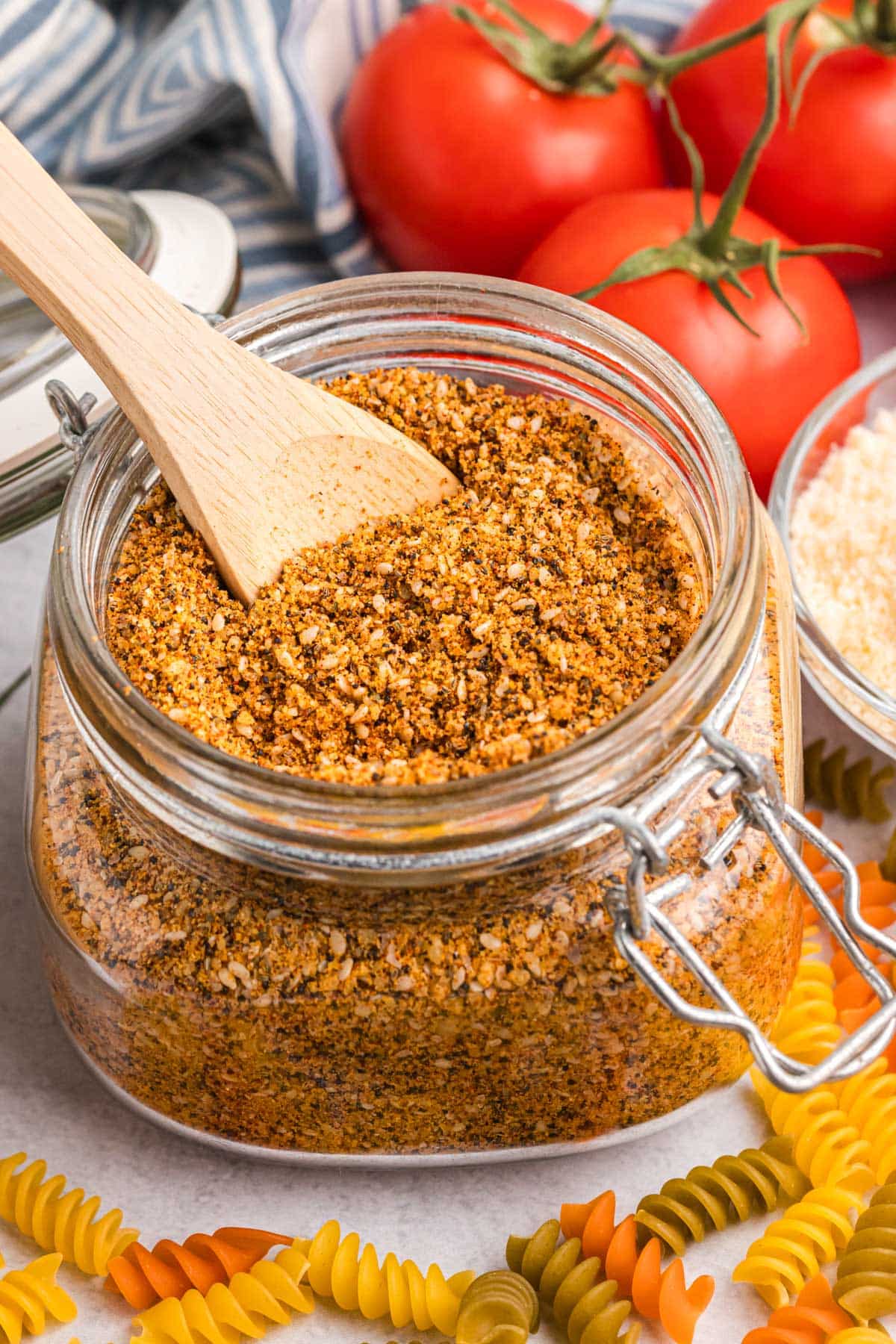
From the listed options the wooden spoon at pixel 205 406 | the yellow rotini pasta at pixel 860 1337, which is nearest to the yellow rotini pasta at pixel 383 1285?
the yellow rotini pasta at pixel 860 1337

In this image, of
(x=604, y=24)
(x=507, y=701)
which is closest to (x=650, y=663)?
(x=507, y=701)

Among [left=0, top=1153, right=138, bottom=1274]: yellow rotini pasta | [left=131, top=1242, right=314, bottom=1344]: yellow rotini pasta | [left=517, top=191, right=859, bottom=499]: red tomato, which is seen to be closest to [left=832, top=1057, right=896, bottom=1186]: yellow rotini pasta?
[left=131, top=1242, right=314, bottom=1344]: yellow rotini pasta

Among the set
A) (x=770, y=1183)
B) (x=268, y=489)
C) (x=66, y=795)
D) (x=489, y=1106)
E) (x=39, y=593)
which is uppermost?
(x=268, y=489)

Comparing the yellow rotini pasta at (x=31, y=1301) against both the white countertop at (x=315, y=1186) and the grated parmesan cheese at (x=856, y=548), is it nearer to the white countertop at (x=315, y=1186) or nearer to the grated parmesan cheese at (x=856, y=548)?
the white countertop at (x=315, y=1186)

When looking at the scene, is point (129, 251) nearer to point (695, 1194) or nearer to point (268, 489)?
point (268, 489)

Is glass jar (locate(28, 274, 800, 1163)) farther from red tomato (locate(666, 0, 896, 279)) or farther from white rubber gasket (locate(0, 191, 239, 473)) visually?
red tomato (locate(666, 0, 896, 279))

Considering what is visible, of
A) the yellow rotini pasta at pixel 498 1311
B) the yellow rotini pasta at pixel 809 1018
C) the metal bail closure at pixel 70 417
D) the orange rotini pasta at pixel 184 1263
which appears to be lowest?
the yellow rotini pasta at pixel 809 1018

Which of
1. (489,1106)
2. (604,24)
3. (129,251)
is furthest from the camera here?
(604,24)
